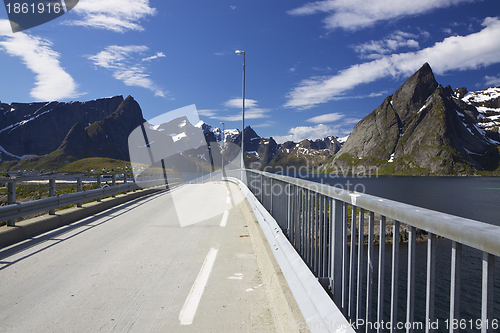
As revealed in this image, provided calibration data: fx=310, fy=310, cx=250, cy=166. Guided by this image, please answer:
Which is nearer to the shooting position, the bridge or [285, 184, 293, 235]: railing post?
the bridge

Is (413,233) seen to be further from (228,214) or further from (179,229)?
(228,214)

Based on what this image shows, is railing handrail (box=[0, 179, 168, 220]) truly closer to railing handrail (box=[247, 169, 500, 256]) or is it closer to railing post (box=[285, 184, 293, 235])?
railing post (box=[285, 184, 293, 235])

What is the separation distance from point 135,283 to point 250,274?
1791 mm

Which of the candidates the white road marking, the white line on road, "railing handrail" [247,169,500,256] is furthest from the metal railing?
the white road marking

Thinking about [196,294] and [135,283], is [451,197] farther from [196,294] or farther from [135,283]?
[135,283]

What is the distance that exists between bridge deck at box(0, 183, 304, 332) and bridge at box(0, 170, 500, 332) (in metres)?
0.02

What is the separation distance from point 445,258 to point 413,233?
2962 centimetres

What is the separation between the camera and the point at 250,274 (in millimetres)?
5129

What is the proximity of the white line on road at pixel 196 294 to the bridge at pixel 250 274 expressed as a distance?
14 mm

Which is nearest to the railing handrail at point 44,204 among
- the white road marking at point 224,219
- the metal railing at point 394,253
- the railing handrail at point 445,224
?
the white road marking at point 224,219

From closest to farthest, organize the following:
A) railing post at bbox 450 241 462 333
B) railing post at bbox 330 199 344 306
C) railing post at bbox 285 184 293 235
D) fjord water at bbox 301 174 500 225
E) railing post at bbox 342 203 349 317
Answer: railing post at bbox 450 241 462 333, railing post at bbox 342 203 349 317, railing post at bbox 330 199 344 306, railing post at bbox 285 184 293 235, fjord water at bbox 301 174 500 225

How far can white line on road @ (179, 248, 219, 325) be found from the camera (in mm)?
3653

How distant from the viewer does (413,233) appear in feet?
5.90

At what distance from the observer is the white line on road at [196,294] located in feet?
12.0
